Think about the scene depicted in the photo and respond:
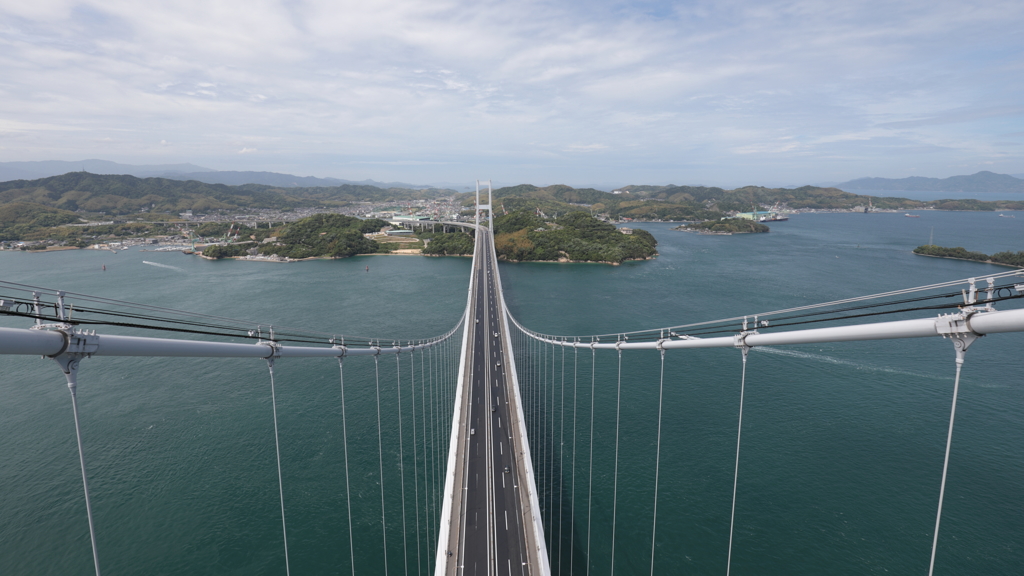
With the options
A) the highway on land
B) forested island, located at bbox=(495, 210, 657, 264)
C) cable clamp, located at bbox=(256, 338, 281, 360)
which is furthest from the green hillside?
cable clamp, located at bbox=(256, 338, 281, 360)

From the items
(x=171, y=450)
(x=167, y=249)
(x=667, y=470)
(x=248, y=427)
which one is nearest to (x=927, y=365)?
(x=667, y=470)

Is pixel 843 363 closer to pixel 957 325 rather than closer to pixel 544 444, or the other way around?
pixel 544 444

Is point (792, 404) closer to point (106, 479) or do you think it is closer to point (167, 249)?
point (106, 479)

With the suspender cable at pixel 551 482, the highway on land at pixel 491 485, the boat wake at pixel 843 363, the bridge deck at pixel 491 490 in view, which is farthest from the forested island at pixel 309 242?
the boat wake at pixel 843 363

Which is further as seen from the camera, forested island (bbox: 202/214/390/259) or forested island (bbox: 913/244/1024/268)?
forested island (bbox: 202/214/390/259)

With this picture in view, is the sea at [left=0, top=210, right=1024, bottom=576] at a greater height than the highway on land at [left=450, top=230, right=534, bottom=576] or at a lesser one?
lesser

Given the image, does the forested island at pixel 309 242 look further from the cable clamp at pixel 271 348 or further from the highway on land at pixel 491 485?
the cable clamp at pixel 271 348

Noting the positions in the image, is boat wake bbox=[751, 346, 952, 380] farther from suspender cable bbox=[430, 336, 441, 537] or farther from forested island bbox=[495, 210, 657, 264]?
forested island bbox=[495, 210, 657, 264]
